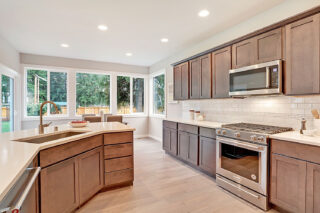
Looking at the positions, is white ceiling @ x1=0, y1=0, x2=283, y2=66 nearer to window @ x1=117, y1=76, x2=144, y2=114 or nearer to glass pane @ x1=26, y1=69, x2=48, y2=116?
glass pane @ x1=26, y1=69, x2=48, y2=116

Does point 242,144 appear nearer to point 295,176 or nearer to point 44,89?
point 295,176

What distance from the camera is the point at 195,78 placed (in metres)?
3.69

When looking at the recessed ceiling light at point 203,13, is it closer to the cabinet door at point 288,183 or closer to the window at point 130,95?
the cabinet door at point 288,183

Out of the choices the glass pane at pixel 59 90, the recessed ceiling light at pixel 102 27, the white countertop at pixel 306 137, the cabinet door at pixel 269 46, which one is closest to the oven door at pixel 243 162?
the white countertop at pixel 306 137

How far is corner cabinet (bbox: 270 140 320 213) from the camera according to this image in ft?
5.58

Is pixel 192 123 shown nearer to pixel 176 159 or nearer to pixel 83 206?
pixel 176 159

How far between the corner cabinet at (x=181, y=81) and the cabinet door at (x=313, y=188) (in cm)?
255

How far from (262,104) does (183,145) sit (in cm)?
168

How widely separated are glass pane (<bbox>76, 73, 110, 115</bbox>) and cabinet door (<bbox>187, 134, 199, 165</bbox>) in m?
3.61

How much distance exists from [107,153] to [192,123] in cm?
167

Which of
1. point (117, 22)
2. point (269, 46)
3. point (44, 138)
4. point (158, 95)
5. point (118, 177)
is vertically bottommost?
point (118, 177)

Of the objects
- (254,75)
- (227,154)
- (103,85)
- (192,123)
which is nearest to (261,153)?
(227,154)

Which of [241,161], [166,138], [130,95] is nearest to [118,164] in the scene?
[241,161]

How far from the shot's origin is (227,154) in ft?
8.50
